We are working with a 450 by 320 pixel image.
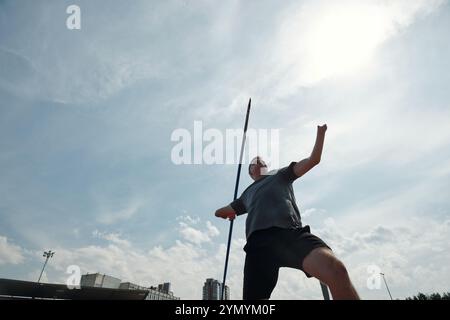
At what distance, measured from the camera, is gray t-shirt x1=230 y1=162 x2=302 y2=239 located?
253cm

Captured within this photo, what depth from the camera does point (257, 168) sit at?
3602mm

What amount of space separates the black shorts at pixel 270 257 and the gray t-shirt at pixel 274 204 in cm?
9

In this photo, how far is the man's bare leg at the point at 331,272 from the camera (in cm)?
171

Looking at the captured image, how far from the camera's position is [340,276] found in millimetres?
1766

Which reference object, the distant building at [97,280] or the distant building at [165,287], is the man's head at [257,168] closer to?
the distant building at [97,280]

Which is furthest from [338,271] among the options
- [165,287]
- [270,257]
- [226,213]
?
[165,287]

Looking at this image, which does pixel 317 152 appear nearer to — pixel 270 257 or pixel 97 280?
pixel 270 257

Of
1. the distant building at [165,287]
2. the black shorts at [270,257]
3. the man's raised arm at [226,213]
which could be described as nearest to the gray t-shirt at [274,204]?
the black shorts at [270,257]

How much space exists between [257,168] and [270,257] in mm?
1415

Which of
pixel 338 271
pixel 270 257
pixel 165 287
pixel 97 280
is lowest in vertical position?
pixel 338 271

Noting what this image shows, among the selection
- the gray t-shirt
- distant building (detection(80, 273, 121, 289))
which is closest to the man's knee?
the gray t-shirt

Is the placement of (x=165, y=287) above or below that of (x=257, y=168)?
above
